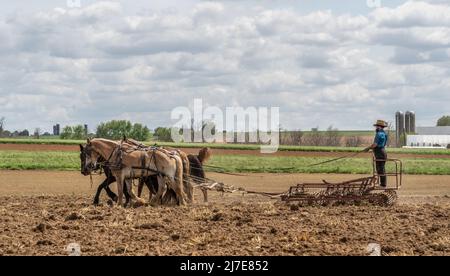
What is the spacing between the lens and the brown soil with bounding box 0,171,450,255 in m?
12.3

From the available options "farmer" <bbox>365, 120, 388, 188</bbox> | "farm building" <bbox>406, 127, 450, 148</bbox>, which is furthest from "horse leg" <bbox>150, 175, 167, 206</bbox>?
"farm building" <bbox>406, 127, 450, 148</bbox>

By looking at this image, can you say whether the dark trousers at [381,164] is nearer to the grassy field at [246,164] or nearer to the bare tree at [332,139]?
the grassy field at [246,164]

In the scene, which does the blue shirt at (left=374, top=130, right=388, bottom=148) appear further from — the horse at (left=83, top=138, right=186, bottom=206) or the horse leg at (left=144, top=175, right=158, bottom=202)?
the horse leg at (left=144, top=175, right=158, bottom=202)

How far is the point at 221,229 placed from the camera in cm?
1438

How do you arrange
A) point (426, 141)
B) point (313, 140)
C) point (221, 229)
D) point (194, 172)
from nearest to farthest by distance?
point (221, 229), point (194, 172), point (313, 140), point (426, 141)

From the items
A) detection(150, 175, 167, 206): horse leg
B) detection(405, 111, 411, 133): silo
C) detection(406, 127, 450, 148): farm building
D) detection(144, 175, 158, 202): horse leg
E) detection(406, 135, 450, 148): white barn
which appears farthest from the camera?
detection(405, 111, 411, 133): silo

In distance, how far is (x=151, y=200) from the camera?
18.9 meters

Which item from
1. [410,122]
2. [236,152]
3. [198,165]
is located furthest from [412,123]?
[198,165]

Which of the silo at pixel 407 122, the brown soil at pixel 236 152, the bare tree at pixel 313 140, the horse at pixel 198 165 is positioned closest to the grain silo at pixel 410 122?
the silo at pixel 407 122

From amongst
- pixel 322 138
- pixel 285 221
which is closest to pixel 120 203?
pixel 285 221

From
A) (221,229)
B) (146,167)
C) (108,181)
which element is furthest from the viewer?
(108,181)

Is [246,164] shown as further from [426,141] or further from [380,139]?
[426,141]
